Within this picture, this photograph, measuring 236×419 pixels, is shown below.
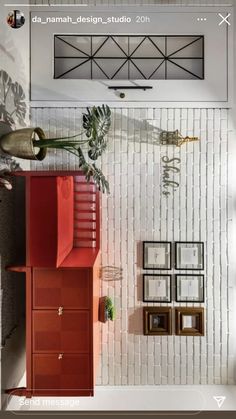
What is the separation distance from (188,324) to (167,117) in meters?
1.53

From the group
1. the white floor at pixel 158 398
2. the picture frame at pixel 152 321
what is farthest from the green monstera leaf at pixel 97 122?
the white floor at pixel 158 398

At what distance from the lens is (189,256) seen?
8.88 ft

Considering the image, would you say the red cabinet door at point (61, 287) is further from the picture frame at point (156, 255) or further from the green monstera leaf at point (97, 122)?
the green monstera leaf at point (97, 122)

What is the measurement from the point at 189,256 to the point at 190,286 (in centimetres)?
22

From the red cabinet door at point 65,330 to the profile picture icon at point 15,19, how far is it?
1792 millimetres

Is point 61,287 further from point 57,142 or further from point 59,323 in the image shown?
point 57,142

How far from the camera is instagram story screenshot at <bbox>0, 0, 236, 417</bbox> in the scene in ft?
8.61

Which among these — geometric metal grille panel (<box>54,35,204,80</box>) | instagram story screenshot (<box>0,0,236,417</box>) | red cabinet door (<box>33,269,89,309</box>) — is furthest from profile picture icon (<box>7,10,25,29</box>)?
red cabinet door (<box>33,269,89,309</box>)

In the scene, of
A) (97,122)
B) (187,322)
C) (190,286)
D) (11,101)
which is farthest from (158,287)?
(11,101)

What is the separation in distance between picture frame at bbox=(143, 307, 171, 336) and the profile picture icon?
213 cm

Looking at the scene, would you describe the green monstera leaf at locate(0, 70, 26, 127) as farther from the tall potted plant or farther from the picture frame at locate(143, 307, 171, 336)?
Answer: the picture frame at locate(143, 307, 171, 336)

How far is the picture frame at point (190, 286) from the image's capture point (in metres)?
2.70

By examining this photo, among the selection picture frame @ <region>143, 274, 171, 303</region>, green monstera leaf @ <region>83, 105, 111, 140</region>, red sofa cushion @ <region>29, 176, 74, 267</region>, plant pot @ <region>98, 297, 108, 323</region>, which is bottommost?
plant pot @ <region>98, 297, 108, 323</region>

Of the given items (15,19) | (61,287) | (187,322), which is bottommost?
(187,322)
